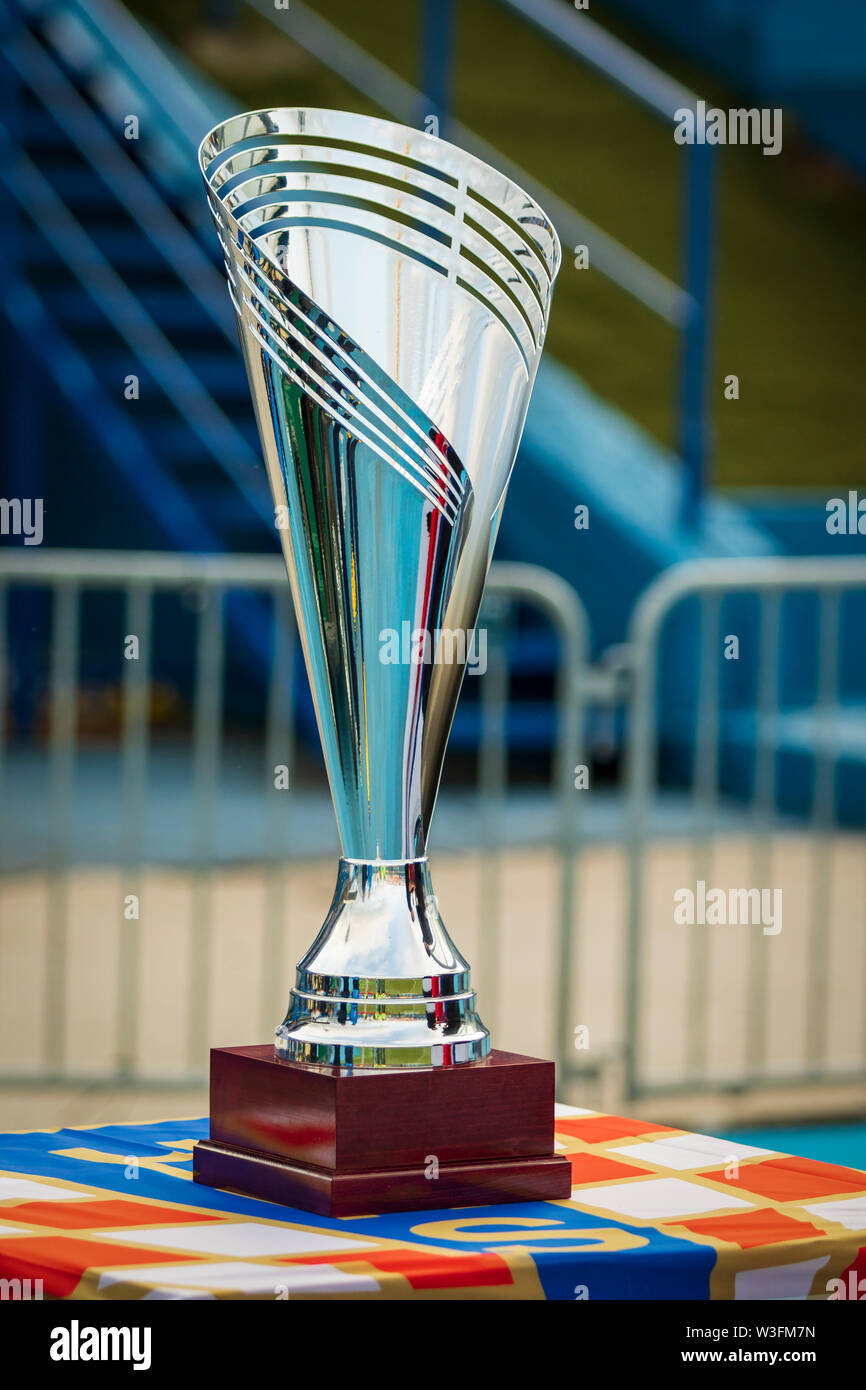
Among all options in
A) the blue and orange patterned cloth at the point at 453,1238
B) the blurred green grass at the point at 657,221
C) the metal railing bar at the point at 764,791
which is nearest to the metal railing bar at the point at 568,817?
the metal railing bar at the point at 764,791

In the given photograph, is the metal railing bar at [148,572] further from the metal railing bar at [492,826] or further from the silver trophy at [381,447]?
the silver trophy at [381,447]

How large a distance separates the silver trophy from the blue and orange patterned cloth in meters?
0.09

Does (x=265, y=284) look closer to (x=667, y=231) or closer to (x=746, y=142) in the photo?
(x=667, y=231)

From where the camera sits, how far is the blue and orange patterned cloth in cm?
79

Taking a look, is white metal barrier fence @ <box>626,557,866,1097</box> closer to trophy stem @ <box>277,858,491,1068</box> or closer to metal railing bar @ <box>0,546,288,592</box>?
metal railing bar @ <box>0,546,288,592</box>

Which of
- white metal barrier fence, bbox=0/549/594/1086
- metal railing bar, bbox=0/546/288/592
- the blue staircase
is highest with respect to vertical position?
the blue staircase

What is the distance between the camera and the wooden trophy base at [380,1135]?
0.87 metres

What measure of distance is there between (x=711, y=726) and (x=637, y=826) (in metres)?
0.27

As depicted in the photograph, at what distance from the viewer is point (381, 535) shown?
884mm

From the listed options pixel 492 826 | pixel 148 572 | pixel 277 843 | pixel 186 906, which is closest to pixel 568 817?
pixel 492 826

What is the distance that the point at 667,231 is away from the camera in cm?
1002

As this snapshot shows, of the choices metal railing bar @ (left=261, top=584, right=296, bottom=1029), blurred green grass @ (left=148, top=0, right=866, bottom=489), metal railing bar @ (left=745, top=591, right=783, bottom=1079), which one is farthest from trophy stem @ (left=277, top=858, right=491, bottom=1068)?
blurred green grass @ (left=148, top=0, right=866, bottom=489)

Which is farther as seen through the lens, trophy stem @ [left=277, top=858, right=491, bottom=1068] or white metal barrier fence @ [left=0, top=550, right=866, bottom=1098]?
white metal barrier fence @ [left=0, top=550, right=866, bottom=1098]
